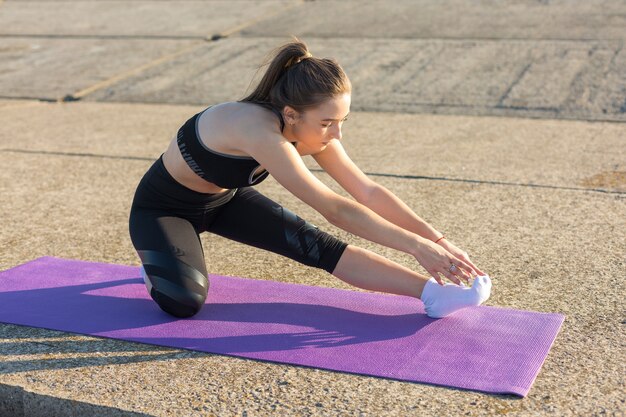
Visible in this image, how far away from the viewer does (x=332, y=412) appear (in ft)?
9.24

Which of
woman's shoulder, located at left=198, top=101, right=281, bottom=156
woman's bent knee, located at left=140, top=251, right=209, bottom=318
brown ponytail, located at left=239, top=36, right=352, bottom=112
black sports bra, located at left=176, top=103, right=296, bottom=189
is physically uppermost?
brown ponytail, located at left=239, top=36, right=352, bottom=112

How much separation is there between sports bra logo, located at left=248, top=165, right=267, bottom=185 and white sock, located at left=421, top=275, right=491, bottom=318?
0.81m

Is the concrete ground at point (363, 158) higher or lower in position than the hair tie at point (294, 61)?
lower

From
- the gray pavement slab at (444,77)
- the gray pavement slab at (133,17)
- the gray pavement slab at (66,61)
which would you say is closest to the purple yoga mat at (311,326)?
the gray pavement slab at (444,77)

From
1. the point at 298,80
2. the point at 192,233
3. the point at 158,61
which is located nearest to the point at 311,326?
the point at 192,233

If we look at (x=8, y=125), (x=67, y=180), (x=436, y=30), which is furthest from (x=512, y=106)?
(x=8, y=125)

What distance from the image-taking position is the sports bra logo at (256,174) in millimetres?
3580

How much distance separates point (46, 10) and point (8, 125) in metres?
6.42

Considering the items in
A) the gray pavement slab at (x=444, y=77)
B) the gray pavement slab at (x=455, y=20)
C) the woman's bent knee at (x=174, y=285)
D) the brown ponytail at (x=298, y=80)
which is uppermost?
the brown ponytail at (x=298, y=80)

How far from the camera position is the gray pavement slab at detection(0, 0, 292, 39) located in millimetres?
11493

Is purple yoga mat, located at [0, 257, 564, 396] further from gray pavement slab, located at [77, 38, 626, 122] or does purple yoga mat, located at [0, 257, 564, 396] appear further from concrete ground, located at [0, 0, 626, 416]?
gray pavement slab, located at [77, 38, 626, 122]

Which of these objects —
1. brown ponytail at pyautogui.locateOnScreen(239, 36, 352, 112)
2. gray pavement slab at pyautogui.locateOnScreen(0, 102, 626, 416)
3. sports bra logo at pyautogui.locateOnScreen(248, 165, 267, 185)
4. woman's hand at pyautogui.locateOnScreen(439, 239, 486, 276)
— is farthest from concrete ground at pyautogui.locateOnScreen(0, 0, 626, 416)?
brown ponytail at pyautogui.locateOnScreen(239, 36, 352, 112)

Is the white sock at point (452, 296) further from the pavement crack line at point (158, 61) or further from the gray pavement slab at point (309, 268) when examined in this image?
the pavement crack line at point (158, 61)

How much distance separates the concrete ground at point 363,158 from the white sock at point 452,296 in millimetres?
276
